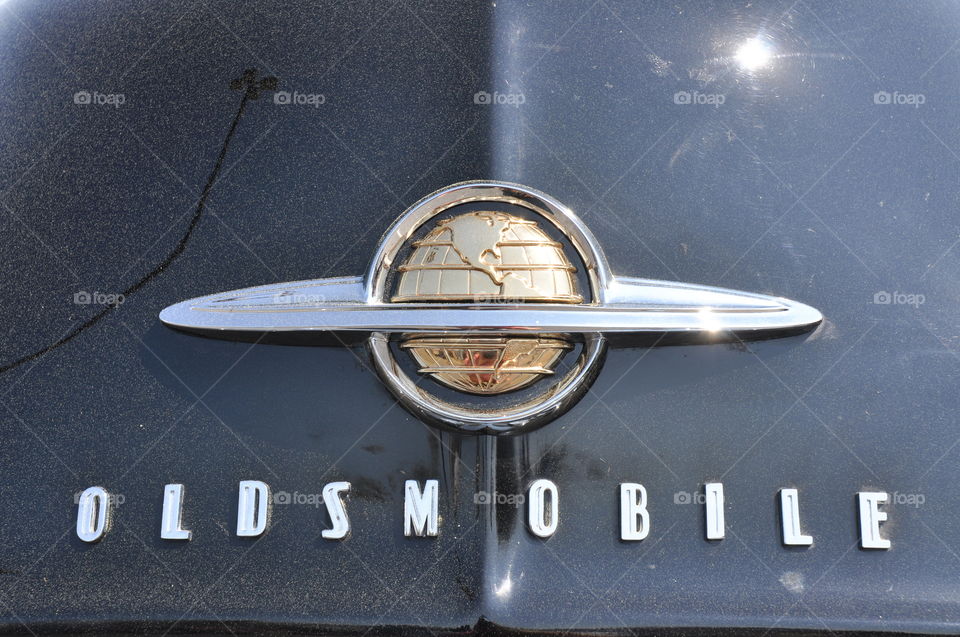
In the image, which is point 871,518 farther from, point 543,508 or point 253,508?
point 253,508

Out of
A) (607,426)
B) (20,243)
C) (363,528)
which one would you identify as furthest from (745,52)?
(20,243)

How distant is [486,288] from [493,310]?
3 cm

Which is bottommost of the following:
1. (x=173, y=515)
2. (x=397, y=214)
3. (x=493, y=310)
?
(x=173, y=515)

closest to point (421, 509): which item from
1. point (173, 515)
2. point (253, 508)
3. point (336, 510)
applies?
point (336, 510)

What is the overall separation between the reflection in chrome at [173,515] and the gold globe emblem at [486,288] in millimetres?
352

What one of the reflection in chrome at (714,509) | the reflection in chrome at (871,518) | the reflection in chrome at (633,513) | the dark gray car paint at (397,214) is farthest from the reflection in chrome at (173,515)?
the reflection in chrome at (871,518)

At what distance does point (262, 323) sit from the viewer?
119 cm

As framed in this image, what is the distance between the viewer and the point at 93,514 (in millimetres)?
1172

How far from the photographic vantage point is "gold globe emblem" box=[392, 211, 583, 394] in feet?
3.65

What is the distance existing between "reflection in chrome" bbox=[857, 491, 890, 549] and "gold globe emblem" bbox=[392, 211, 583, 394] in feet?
1.38

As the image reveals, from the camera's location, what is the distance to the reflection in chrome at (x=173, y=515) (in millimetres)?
1149

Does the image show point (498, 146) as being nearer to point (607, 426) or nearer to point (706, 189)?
point (706, 189)

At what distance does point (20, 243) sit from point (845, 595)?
1.22 m

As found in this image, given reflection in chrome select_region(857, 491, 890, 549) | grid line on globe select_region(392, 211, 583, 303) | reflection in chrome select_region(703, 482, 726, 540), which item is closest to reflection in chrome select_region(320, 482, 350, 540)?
grid line on globe select_region(392, 211, 583, 303)
